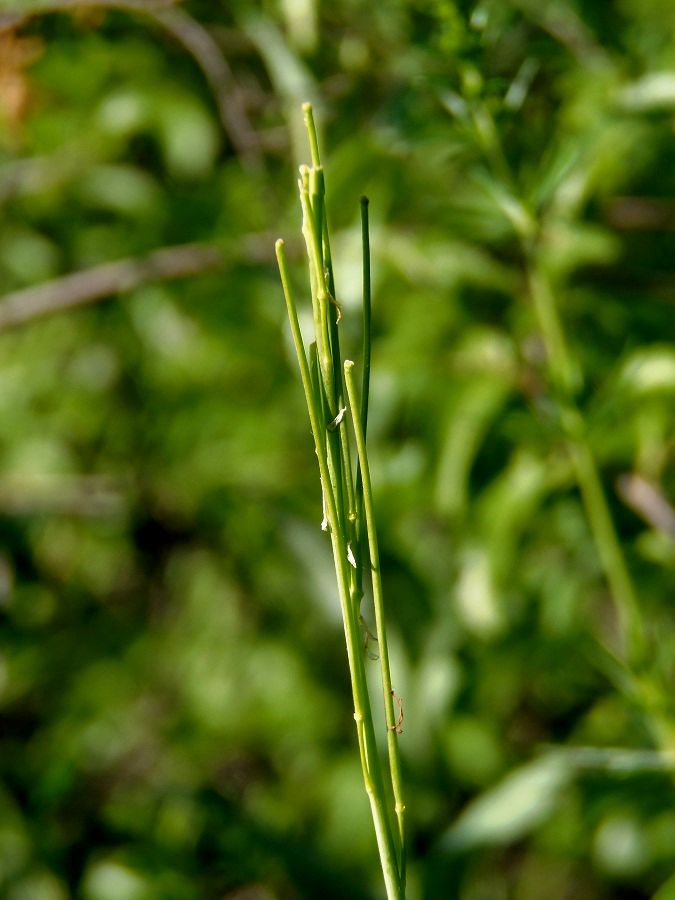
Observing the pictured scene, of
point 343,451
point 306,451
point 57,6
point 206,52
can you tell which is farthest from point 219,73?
point 343,451

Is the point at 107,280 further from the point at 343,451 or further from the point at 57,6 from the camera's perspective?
the point at 343,451

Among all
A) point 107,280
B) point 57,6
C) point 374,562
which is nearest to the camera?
point 374,562

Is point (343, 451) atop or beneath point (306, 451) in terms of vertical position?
beneath

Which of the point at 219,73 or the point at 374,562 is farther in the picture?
the point at 219,73

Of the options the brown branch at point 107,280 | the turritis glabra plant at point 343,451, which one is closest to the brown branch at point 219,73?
the brown branch at point 107,280

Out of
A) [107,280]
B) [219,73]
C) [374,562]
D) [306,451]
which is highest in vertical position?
[219,73]

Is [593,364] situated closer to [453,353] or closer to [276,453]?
[453,353]

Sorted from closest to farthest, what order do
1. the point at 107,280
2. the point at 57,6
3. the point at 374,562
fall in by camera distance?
the point at 374,562 < the point at 57,6 < the point at 107,280
